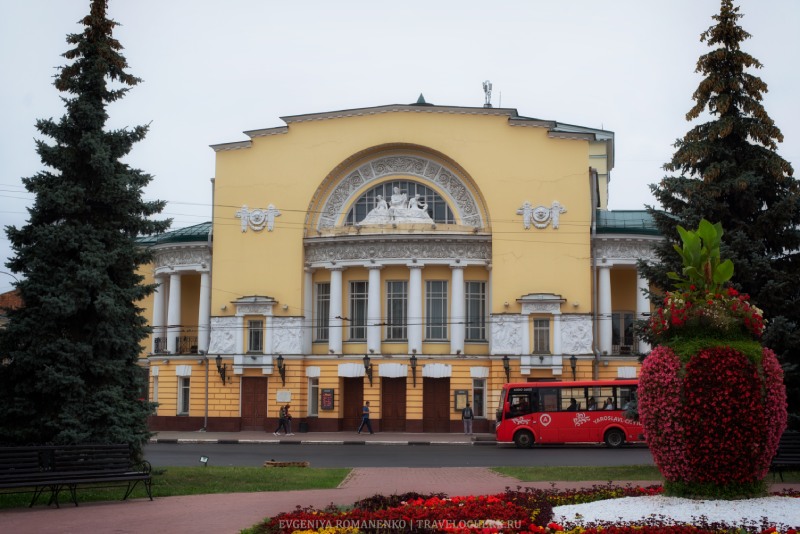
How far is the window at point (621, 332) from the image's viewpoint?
139 ft

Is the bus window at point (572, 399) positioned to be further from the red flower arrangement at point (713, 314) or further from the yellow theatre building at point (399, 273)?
the red flower arrangement at point (713, 314)

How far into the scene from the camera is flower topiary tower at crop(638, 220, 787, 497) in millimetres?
11859

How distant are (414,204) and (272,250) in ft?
22.3

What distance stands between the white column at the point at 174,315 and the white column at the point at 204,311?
136cm

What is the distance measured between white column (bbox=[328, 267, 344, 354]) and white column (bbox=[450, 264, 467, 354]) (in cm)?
505

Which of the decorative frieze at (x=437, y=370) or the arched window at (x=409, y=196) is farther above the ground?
the arched window at (x=409, y=196)

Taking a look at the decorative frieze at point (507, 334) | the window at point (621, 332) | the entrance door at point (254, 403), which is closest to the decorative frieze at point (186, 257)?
the entrance door at point (254, 403)

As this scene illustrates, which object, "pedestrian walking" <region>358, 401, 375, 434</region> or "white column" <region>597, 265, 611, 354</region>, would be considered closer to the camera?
"pedestrian walking" <region>358, 401, 375, 434</region>

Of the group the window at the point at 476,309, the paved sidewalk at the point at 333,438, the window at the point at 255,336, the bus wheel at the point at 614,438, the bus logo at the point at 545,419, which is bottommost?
the paved sidewalk at the point at 333,438

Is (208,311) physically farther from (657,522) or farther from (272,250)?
(657,522)

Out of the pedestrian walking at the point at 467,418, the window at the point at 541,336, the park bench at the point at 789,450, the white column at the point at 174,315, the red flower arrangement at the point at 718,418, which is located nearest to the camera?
the red flower arrangement at the point at 718,418

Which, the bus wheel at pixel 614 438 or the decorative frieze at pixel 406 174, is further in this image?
the decorative frieze at pixel 406 174

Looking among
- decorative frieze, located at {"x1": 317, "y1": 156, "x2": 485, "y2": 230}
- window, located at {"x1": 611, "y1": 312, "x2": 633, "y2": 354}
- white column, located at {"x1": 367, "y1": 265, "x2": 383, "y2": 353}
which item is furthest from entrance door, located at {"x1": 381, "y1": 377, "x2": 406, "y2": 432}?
window, located at {"x1": 611, "y1": 312, "x2": 633, "y2": 354}

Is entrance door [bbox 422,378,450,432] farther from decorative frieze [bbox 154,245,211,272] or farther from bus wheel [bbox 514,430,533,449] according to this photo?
decorative frieze [bbox 154,245,211,272]
